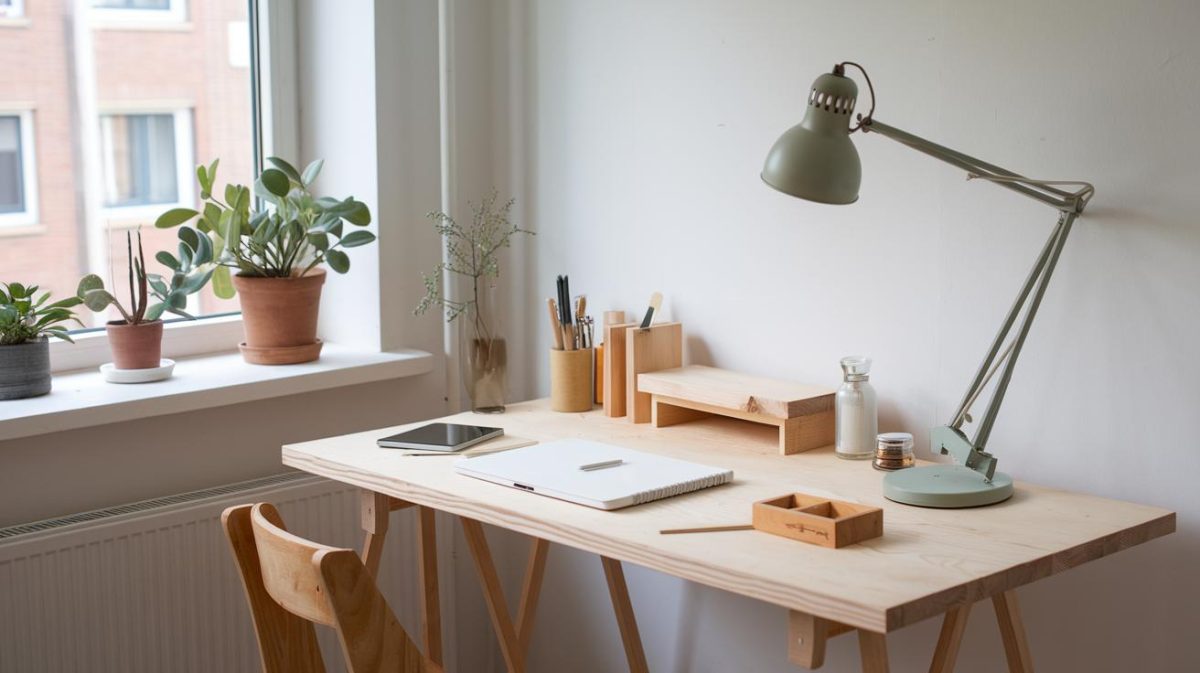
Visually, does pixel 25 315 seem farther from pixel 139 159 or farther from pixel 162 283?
pixel 139 159

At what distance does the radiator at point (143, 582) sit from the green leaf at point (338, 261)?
442 millimetres

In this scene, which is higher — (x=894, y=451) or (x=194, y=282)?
(x=194, y=282)

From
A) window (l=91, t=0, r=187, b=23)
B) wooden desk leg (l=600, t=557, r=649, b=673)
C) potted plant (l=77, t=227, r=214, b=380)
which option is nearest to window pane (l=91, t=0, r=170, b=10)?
window (l=91, t=0, r=187, b=23)

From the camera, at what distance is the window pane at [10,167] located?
252 centimetres

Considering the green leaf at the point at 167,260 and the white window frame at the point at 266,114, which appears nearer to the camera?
the green leaf at the point at 167,260

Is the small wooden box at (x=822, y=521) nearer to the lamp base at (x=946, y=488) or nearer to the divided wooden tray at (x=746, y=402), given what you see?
the lamp base at (x=946, y=488)

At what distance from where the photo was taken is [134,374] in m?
2.48

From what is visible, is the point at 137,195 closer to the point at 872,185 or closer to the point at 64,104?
the point at 64,104

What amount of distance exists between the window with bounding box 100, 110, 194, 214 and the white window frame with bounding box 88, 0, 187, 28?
0.19 metres

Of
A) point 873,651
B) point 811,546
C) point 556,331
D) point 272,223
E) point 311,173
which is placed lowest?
point 873,651

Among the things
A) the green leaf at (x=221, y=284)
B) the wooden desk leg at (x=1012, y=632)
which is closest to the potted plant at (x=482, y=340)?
the green leaf at (x=221, y=284)

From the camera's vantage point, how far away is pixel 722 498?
6.24 ft

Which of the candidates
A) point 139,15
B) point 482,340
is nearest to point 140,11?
point 139,15

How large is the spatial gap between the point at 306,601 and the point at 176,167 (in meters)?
1.45
